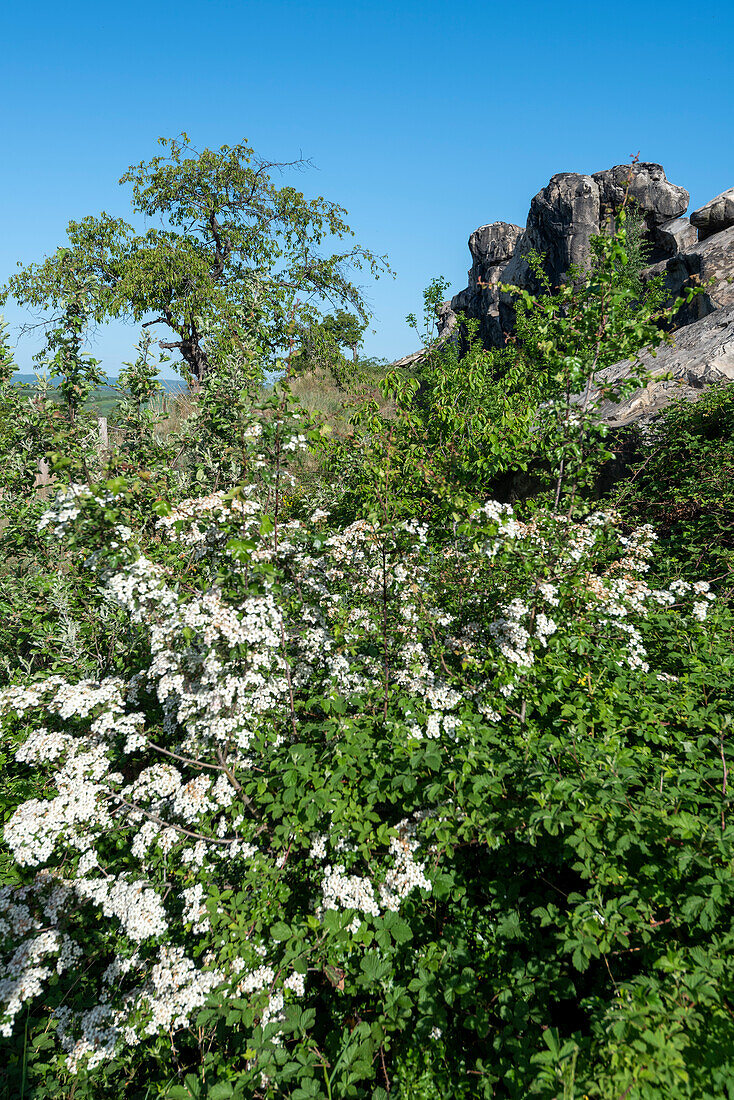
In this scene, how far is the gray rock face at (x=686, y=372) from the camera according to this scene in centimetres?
825

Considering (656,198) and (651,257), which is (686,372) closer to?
(651,257)

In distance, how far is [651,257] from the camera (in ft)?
96.7

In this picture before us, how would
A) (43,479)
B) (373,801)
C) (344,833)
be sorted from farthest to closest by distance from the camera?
(43,479)
(373,801)
(344,833)

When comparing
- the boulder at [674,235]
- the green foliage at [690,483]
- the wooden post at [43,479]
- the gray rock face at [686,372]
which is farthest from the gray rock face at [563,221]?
the wooden post at [43,479]

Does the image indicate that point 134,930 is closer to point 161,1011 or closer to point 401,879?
point 161,1011

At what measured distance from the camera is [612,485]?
315 inches

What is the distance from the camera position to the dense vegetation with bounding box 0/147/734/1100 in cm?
233

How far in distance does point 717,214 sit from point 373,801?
25783 mm

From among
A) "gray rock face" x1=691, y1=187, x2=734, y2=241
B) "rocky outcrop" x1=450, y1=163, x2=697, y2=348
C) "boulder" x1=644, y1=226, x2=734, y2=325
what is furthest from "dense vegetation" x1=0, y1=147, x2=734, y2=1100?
"rocky outcrop" x1=450, y1=163, x2=697, y2=348

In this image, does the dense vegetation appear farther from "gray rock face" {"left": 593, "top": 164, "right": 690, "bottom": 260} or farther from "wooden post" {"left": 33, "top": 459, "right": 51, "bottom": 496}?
"gray rock face" {"left": 593, "top": 164, "right": 690, "bottom": 260}

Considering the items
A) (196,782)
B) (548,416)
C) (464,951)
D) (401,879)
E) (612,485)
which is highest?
(548,416)

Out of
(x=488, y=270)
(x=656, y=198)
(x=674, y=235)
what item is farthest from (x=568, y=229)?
(x=488, y=270)

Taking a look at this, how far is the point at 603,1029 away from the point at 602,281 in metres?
4.62

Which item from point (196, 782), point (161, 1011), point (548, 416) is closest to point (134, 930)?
point (161, 1011)
